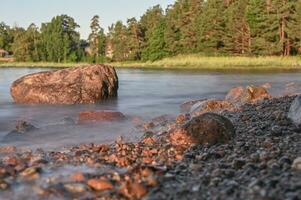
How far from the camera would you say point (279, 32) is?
56750 mm

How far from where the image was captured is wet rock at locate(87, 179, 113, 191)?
4.76 m

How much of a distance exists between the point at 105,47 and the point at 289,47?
41104mm

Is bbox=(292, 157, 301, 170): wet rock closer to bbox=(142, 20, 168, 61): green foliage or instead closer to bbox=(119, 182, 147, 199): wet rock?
bbox=(119, 182, 147, 199): wet rock

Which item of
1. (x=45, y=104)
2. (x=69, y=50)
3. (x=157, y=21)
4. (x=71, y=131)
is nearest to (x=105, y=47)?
(x=69, y=50)

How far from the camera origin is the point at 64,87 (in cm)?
1683

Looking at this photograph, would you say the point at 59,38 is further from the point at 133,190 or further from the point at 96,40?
the point at 133,190

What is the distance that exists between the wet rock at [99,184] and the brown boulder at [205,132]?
240cm

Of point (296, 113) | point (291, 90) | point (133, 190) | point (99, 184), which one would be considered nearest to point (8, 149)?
point (99, 184)

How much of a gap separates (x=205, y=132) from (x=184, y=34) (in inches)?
2495

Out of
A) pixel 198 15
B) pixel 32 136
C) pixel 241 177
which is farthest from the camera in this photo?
pixel 198 15

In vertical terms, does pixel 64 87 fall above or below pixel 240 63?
above

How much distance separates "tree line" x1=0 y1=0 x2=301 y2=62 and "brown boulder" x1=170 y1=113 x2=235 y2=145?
49.4m

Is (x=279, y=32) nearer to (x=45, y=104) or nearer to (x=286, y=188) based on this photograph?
(x=45, y=104)

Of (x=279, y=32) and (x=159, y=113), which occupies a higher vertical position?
(x=279, y=32)
